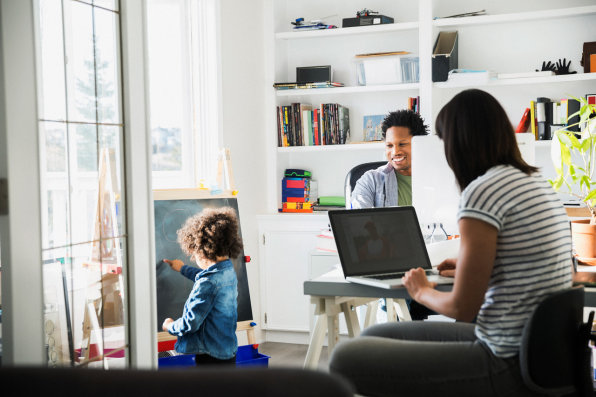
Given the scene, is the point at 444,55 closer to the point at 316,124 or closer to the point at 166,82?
the point at 316,124

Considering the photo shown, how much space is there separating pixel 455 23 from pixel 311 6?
107cm

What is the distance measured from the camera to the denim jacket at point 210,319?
2.88m

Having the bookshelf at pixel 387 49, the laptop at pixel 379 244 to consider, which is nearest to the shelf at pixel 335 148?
the bookshelf at pixel 387 49

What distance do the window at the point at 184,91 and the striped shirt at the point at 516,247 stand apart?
2.58 meters

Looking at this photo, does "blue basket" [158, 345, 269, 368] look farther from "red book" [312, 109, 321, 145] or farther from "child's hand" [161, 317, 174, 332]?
"red book" [312, 109, 321, 145]

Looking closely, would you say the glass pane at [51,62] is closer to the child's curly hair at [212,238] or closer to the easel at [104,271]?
the easel at [104,271]

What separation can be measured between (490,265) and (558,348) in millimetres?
264

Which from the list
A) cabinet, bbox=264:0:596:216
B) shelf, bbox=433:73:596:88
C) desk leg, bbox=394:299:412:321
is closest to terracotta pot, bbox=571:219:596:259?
desk leg, bbox=394:299:412:321

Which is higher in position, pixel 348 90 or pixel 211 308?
pixel 348 90

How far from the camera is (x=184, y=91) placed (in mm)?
4137

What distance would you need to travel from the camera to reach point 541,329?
1686 mm

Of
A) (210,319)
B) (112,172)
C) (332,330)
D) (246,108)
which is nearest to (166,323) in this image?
(210,319)

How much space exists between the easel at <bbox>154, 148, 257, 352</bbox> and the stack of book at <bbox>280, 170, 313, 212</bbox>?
0.88 metres

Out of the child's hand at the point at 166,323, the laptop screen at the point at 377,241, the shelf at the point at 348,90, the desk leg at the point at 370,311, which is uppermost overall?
the shelf at the point at 348,90
